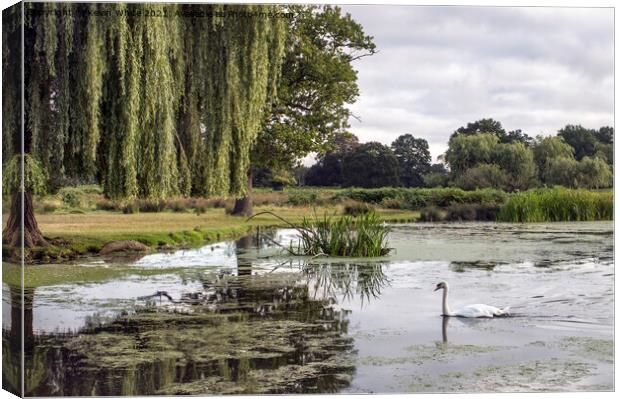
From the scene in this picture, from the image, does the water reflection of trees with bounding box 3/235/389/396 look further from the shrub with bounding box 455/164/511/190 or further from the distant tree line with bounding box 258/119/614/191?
the shrub with bounding box 455/164/511/190

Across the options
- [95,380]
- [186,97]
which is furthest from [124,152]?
[95,380]

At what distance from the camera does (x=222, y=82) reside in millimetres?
9609

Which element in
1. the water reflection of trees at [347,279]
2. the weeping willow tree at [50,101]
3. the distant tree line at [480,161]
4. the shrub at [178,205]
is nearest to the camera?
the weeping willow tree at [50,101]

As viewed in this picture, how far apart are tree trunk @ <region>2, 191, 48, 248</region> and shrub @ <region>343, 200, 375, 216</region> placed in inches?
116

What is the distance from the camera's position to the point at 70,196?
9.10 metres

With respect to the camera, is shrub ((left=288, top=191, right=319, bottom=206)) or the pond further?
shrub ((left=288, top=191, right=319, bottom=206))

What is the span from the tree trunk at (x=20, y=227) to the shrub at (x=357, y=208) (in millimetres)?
2953

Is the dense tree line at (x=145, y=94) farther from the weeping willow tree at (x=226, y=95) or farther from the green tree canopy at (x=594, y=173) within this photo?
the green tree canopy at (x=594, y=173)

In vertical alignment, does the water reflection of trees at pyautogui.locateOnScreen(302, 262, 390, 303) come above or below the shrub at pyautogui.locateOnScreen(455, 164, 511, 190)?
below

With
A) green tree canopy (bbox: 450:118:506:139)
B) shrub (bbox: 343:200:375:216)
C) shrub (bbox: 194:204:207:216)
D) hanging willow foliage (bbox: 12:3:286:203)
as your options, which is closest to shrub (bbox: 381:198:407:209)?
shrub (bbox: 343:200:375:216)

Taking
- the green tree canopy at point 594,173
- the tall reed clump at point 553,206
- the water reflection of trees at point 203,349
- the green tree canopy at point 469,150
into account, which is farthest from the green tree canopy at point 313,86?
the green tree canopy at point 594,173

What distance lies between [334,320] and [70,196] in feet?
9.65

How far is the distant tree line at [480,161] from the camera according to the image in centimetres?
887

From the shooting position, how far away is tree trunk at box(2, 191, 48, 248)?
7559mm
